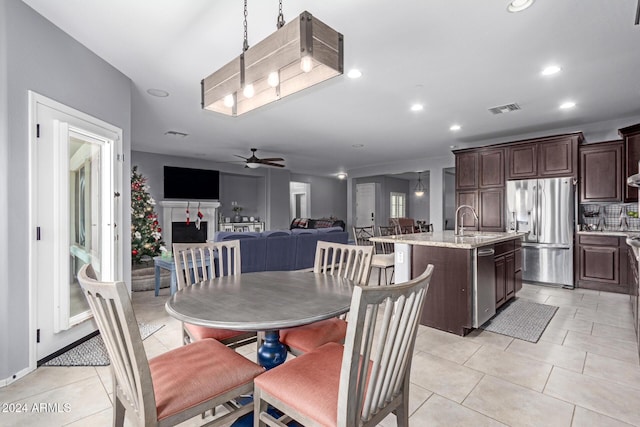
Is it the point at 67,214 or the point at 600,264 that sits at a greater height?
the point at 67,214

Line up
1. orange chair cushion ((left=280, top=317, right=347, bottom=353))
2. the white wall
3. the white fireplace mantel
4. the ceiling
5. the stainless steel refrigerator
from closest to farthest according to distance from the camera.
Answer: orange chair cushion ((left=280, top=317, right=347, bottom=353)) < the ceiling < the stainless steel refrigerator < the white wall < the white fireplace mantel

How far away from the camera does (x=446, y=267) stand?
3062 millimetres

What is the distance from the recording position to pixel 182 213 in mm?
8086

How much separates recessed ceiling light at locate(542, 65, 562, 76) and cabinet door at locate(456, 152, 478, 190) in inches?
105

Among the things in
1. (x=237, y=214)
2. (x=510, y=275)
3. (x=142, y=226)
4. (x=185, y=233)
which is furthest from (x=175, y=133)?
(x=510, y=275)

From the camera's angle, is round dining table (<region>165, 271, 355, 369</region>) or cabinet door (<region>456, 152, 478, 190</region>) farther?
cabinet door (<region>456, 152, 478, 190</region>)

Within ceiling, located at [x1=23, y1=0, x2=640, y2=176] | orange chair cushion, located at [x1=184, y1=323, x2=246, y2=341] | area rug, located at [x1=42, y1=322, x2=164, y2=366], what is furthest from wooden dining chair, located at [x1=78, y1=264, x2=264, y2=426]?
ceiling, located at [x1=23, y1=0, x2=640, y2=176]

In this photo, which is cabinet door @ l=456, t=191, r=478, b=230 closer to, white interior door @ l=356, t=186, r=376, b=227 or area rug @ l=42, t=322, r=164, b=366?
white interior door @ l=356, t=186, r=376, b=227

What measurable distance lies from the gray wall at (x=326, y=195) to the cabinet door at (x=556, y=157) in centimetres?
780

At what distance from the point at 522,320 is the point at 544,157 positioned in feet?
9.69

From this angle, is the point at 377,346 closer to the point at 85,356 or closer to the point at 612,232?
the point at 85,356

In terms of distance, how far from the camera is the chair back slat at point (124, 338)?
103 centimetres

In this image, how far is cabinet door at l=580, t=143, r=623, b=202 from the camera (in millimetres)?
4551

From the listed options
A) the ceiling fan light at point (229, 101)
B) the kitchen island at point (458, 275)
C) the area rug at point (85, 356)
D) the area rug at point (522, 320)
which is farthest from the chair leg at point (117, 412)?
the area rug at point (522, 320)
